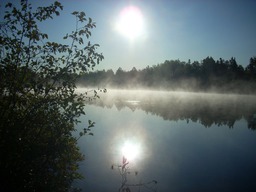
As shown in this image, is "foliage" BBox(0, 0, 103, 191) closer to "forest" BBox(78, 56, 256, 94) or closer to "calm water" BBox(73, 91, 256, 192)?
"calm water" BBox(73, 91, 256, 192)

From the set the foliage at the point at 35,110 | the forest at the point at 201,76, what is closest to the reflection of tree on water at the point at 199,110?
the foliage at the point at 35,110

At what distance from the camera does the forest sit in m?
98.5

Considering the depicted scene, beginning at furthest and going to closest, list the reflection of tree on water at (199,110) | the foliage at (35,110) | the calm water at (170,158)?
the reflection of tree on water at (199,110) < the calm water at (170,158) < the foliage at (35,110)

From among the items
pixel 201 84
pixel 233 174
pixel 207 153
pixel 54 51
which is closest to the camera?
pixel 54 51

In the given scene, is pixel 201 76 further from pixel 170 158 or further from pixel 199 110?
pixel 170 158

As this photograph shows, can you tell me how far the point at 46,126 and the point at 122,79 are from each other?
16421 cm

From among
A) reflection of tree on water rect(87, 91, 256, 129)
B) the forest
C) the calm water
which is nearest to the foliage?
the calm water

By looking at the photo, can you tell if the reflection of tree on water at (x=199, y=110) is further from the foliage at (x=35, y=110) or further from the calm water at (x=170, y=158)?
the foliage at (x=35, y=110)

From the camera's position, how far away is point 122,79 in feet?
556

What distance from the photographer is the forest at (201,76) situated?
98.5 m

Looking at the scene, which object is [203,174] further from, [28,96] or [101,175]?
[28,96]

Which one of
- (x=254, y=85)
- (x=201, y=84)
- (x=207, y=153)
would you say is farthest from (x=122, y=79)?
(x=207, y=153)

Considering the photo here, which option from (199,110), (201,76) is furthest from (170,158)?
(201,76)

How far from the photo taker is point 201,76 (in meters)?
109
